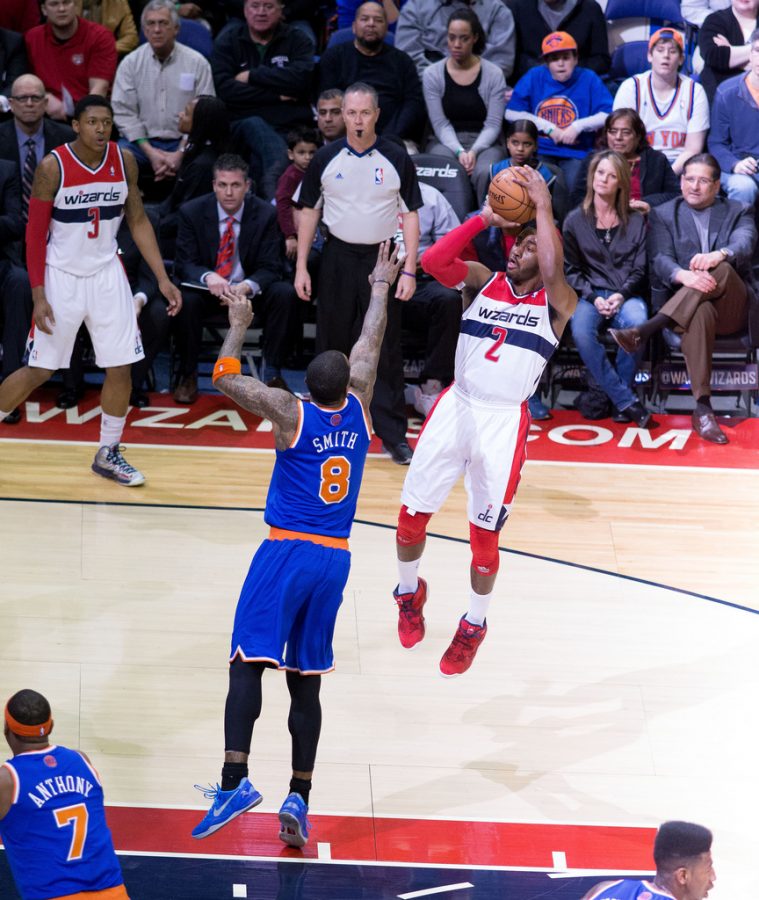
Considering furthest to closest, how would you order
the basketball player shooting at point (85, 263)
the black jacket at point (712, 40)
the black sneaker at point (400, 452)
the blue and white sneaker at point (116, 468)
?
the black jacket at point (712, 40), the black sneaker at point (400, 452), the blue and white sneaker at point (116, 468), the basketball player shooting at point (85, 263)

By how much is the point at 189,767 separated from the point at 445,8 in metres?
7.63

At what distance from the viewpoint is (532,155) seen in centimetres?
1045

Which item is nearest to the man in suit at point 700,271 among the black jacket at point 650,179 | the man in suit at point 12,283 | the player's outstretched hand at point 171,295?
the black jacket at point 650,179

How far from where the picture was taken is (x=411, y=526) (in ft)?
22.2

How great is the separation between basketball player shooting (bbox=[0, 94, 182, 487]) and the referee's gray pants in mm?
1038

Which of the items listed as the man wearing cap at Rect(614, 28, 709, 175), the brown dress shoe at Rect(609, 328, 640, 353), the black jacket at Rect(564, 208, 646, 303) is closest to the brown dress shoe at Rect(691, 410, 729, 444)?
the brown dress shoe at Rect(609, 328, 640, 353)

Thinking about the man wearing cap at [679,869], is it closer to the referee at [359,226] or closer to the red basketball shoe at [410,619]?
the red basketball shoe at [410,619]

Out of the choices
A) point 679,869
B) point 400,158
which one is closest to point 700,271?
point 400,158

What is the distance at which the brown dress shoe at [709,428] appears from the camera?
389 inches

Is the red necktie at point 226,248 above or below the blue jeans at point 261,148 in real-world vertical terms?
below

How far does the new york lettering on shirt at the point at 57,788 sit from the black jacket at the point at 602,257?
6.43m

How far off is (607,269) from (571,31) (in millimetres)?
2699

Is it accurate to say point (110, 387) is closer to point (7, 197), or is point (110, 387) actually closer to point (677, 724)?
point (7, 197)

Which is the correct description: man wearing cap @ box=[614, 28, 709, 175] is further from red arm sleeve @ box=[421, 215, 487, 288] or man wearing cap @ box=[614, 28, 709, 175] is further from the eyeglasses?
red arm sleeve @ box=[421, 215, 487, 288]
